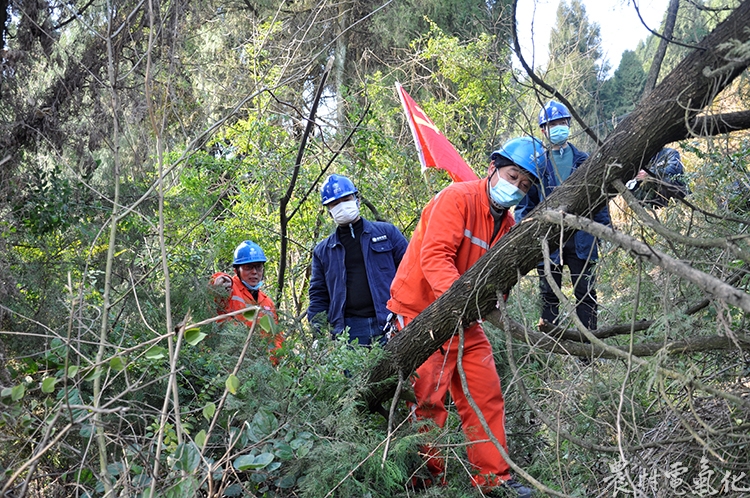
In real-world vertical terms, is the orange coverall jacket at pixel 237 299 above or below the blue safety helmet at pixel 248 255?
below

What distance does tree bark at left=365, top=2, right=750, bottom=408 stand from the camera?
2945 millimetres

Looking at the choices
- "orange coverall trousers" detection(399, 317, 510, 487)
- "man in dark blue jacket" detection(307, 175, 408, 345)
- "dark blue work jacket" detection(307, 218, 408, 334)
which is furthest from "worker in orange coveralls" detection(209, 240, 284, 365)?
"orange coverall trousers" detection(399, 317, 510, 487)

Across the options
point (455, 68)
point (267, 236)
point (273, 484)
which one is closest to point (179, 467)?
point (273, 484)

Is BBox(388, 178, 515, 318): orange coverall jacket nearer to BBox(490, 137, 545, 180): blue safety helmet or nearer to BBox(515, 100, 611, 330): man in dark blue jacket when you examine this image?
BBox(490, 137, 545, 180): blue safety helmet

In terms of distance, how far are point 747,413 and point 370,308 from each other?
2633mm

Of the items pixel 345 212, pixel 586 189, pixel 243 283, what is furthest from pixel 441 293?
pixel 243 283

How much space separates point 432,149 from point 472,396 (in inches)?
97.4

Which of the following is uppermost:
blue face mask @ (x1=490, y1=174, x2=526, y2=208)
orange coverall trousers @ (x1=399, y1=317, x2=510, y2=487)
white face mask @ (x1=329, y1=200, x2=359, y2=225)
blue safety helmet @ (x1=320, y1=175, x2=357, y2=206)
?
blue safety helmet @ (x1=320, y1=175, x2=357, y2=206)

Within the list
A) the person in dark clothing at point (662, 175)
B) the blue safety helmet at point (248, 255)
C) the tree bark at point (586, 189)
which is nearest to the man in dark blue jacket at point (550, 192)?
the person in dark clothing at point (662, 175)

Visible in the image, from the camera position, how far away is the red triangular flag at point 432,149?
5806 mm

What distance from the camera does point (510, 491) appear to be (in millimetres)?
3615

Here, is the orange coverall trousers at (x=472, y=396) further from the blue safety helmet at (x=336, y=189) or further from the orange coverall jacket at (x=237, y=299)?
the blue safety helmet at (x=336, y=189)

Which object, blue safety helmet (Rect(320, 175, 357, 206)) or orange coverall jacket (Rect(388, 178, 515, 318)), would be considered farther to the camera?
blue safety helmet (Rect(320, 175, 357, 206))

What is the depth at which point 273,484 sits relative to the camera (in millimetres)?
3467
